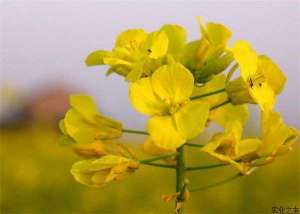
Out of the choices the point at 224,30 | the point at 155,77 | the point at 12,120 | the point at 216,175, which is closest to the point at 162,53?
the point at 155,77

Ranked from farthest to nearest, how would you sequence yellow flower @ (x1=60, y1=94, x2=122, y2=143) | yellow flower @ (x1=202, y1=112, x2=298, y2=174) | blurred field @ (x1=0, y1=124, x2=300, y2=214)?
blurred field @ (x1=0, y1=124, x2=300, y2=214) → yellow flower @ (x1=60, y1=94, x2=122, y2=143) → yellow flower @ (x1=202, y1=112, x2=298, y2=174)

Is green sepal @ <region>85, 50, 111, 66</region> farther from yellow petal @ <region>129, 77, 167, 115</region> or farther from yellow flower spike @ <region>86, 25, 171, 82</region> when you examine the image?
yellow petal @ <region>129, 77, 167, 115</region>

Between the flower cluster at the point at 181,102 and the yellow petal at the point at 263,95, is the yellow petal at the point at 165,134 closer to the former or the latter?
the flower cluster at the point at 181,102

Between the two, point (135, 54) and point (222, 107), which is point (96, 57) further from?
point (222, 107)

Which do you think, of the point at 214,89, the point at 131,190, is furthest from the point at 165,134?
the point at 131,190

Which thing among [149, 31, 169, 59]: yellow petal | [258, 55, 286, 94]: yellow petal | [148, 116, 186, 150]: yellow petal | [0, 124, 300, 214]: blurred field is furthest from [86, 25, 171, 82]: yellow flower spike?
[0, 124, 300, 214]: blurred field

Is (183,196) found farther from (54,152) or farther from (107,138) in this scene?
(54,152)
